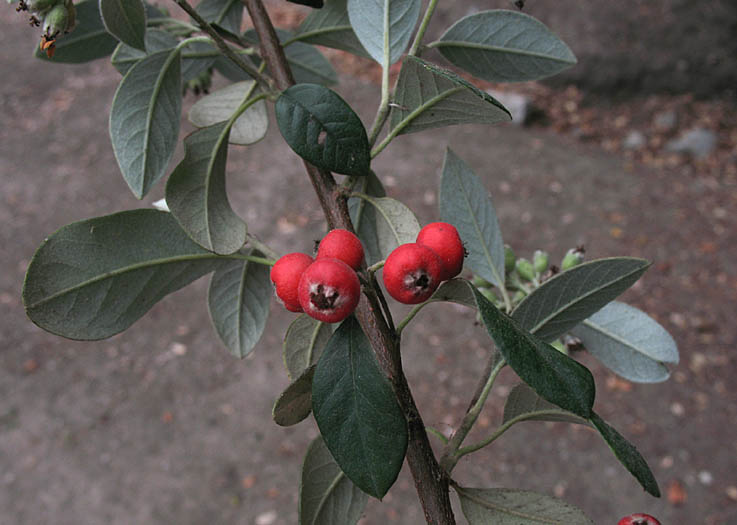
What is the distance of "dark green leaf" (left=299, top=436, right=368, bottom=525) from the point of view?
623 mm

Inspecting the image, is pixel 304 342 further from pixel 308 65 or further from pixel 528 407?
pixel 308 65

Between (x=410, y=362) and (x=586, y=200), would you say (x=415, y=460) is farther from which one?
(x=586, y=200)

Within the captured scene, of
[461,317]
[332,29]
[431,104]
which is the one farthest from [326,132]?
[461,317]

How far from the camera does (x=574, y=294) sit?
0.58m

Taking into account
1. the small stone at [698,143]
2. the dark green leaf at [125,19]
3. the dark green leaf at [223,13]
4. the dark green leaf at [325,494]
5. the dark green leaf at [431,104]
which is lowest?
the small stone at [698,143]

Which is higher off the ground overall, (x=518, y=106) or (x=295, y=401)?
(x=295, y=401)

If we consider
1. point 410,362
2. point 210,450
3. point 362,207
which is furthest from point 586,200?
point 362,207

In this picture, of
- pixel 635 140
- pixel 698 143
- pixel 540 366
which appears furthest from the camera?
pixel 635 140

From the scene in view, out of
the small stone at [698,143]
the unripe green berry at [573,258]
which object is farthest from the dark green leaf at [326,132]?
the small stone at [698,143]

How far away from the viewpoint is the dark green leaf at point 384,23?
65cm

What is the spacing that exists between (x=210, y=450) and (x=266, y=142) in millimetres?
2706

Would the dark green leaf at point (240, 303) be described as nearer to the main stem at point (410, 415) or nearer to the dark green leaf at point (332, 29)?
the main stem at point (410, 415)

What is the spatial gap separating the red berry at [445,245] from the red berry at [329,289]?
7 centimetres

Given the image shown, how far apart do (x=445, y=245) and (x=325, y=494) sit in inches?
12.8
